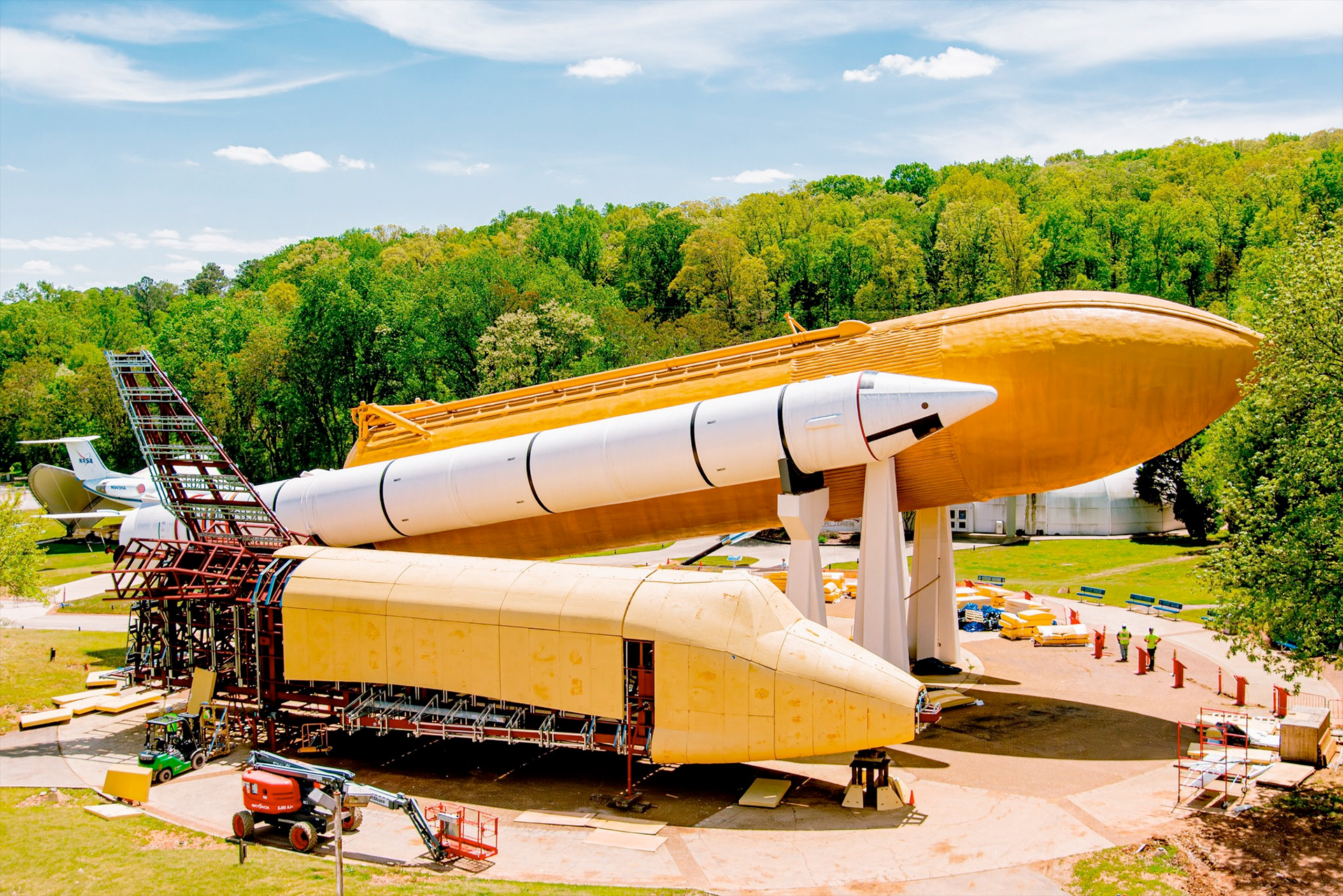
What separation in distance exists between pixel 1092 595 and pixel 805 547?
25727 millimetres

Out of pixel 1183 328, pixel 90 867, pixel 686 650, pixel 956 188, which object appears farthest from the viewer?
pixel 956 188

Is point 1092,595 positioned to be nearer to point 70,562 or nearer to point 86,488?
point 70,562

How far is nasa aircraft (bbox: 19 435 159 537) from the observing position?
67875 millimetres

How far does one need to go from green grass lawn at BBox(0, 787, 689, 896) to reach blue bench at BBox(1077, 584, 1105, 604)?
35.0m

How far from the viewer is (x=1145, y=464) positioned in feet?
210

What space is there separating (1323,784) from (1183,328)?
11.8m

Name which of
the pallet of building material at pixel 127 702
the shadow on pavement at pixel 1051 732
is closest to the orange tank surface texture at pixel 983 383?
the shadow on pavement at pixel 1051 732

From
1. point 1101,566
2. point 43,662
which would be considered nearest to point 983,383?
point 1101,566

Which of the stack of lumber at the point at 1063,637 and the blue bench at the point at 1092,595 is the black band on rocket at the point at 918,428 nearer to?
the stack of lumber at the point at 1063,637

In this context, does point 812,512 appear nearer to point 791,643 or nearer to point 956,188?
point 791,643

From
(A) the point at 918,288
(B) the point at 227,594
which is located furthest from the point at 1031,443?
(A) the point at 918,288

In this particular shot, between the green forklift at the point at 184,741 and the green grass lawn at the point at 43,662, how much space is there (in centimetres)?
734

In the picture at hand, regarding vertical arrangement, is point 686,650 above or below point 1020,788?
above

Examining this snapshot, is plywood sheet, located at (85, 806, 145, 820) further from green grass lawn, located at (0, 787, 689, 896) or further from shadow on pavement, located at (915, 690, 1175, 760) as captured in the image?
shadow on pavement, located at (915, 690, 1175, 760)
